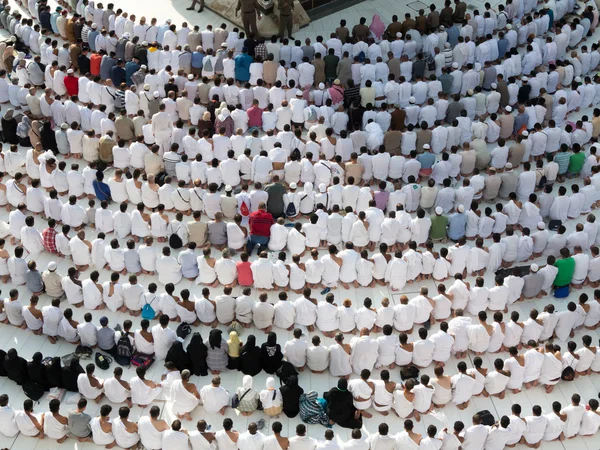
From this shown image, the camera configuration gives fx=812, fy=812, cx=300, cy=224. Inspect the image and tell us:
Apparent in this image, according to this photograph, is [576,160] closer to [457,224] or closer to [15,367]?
[457,224]

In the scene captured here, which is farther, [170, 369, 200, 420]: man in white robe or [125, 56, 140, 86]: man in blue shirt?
[125, 56, 140, 86]: man in blue shirt

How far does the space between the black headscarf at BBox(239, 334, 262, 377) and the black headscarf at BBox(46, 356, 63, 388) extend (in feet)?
10.8

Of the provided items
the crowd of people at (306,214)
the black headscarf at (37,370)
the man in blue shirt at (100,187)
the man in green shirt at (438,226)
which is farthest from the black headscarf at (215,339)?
the man in green shirt at (438,226)

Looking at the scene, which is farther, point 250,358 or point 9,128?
point 9,128

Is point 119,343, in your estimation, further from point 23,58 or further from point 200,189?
point 23,58

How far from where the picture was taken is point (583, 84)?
22344mm

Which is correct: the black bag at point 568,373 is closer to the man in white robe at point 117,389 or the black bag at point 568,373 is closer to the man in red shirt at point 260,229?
the man in red shirt at point 260,229

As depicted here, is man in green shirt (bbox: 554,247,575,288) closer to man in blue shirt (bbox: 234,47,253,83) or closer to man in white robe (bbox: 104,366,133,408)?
man in white robe (bbox: 104,366,133,408)

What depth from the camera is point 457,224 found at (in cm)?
1777

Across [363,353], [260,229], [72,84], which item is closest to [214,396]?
[363,353]

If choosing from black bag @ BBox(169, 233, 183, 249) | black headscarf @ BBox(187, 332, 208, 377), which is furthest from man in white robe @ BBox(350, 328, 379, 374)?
black bag @ BBox(169, 233, 183, 249)

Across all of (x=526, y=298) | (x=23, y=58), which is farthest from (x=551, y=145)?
(x=23, y=58)

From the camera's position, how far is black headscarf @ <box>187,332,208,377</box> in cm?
1495

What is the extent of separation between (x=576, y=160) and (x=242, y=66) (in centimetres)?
906
